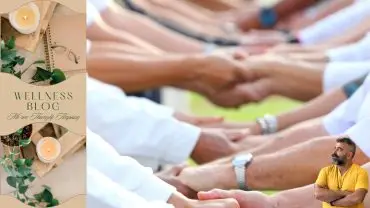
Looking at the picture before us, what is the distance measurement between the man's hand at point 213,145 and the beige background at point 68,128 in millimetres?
915

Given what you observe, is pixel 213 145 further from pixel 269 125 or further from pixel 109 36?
pixel 109 36

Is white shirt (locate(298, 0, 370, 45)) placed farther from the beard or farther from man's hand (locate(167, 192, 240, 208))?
the beard

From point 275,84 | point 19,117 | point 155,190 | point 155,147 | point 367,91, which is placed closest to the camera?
point 19,117

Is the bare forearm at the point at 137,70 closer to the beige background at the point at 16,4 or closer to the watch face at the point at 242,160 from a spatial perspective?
the watch face at the point at 242,160

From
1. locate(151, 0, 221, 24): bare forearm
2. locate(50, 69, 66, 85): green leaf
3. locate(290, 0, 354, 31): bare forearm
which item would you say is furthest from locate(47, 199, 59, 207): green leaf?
locate(151, 0, 221, 24): bare forearm

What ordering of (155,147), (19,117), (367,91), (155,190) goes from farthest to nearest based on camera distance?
(155,147)
(367,91)
(155,190)
(19,117)

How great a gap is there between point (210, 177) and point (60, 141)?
56 cm

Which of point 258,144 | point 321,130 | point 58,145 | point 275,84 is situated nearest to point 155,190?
point 58,145

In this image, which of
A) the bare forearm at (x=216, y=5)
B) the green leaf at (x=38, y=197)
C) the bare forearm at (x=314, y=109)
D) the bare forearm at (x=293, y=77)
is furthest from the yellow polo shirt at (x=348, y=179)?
the bare forearm at (x=216, y=5)

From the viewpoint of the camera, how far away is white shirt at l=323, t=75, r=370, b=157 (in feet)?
4.75

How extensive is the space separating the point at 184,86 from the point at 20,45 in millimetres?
1531

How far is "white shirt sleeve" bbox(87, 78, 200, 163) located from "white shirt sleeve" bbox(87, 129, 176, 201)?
1.42 feet

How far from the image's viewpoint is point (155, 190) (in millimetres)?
1571

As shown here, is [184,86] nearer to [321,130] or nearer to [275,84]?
[275,84]
